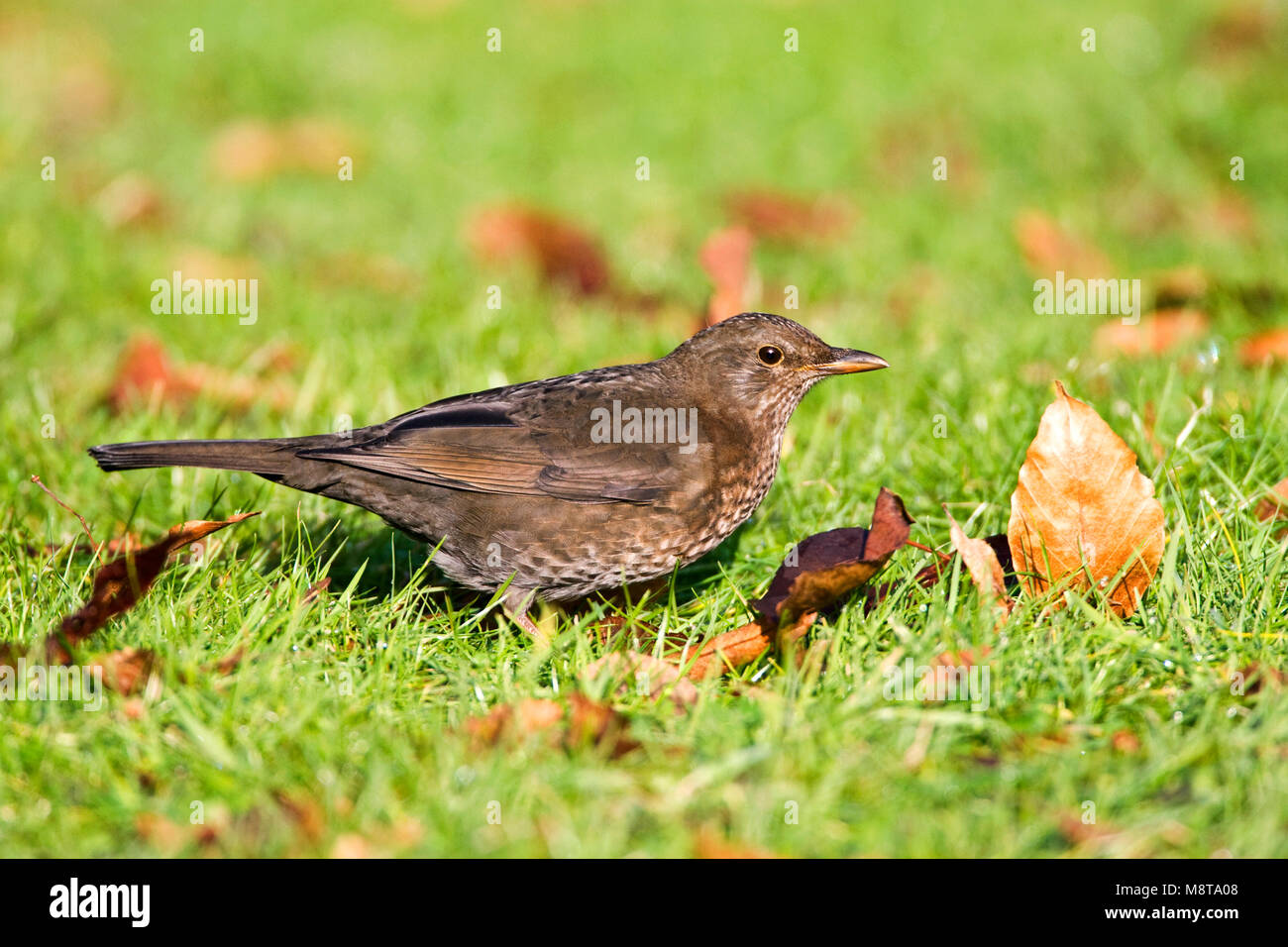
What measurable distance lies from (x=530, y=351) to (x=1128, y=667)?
307 centimetres

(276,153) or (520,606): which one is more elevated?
(276,153)

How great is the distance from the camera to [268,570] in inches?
159

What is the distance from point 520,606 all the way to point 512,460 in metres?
0.44

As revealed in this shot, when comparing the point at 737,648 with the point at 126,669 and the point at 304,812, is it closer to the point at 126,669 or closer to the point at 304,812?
the point at 304,812

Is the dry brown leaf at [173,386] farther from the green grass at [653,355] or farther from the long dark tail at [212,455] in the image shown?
the long dark tail at [212,455]

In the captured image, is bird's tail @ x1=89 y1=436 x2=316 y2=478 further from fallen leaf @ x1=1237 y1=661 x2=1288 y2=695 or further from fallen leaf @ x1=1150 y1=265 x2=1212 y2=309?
fallen leaf @ x1=1150 y1=265 x2=1212 y2=309

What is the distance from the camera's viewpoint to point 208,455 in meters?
3.75

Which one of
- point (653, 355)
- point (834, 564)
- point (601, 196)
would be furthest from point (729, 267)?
point (834, 564)

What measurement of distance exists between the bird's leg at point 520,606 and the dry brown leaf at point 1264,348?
3070mm

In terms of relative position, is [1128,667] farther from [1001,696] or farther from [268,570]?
[268,570]

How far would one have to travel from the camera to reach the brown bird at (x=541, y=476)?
12.5ft

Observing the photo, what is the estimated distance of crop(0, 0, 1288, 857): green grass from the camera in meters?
2.77

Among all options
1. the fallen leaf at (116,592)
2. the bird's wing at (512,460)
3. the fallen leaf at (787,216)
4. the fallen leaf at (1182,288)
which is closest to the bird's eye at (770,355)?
the bird's wing at (512,460)
